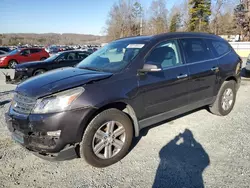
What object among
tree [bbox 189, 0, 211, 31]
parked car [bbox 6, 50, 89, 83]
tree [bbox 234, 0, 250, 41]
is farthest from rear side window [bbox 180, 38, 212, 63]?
tree [bbox 189, 0, 211, 31]

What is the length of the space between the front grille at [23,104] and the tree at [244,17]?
37175 millimetres

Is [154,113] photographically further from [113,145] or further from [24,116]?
[24,116]

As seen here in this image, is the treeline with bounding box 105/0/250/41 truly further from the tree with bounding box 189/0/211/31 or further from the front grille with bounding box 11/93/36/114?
the front grille with bounding box 11/93/36/114

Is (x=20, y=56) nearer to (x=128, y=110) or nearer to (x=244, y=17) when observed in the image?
(x=128, y=110)

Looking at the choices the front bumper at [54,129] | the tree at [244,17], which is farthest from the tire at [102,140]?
the tree at [244,17]

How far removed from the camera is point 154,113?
346cm

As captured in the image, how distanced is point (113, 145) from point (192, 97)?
1862 mm

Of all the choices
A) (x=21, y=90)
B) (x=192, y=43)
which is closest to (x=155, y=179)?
(x=21, y=90)

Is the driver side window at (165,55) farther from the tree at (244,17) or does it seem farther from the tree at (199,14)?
the tree at (199,14)

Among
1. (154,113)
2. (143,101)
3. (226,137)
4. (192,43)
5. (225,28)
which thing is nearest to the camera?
(143,101)

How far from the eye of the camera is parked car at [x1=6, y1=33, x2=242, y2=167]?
8.55ft

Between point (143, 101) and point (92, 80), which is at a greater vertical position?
point (92, 80)

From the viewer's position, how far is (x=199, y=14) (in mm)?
45156

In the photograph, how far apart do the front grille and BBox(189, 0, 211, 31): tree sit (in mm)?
46209
